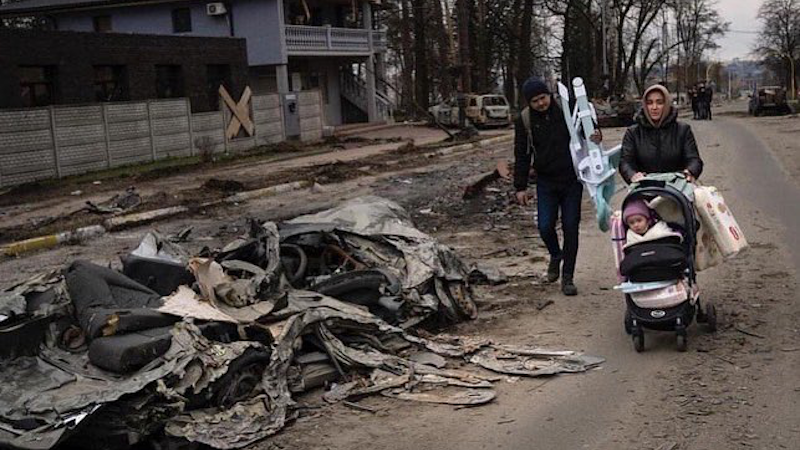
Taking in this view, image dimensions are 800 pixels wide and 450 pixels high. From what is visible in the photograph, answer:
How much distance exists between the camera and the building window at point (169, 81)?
104 feet

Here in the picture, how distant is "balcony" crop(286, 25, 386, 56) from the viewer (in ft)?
131

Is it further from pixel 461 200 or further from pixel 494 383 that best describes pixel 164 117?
pixel 494 383

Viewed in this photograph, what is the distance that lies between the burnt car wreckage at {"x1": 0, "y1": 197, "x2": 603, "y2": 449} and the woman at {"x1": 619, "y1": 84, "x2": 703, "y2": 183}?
5.33ft

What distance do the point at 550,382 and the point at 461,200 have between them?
33.4ft

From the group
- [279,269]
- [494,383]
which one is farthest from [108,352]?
[494,383]

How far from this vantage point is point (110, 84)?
97.1ft

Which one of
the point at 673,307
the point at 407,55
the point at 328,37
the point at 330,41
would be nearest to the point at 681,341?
the point at 673,307

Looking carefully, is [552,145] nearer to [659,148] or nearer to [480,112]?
[659,148]

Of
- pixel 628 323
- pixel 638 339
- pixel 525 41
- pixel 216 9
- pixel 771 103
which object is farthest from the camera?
pixel 525 41

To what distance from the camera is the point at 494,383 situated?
5.80 m

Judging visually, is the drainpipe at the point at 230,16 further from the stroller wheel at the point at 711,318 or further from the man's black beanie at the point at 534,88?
the stroller wheel at the point at 711,318

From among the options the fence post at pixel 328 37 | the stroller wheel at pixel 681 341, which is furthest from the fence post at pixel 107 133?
the stroller wheel at pixel 681 341

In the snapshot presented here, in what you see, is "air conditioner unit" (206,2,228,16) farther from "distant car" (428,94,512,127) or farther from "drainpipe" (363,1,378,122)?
"distant car" (428,94,512,127)

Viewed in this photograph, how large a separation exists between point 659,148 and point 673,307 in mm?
1333
